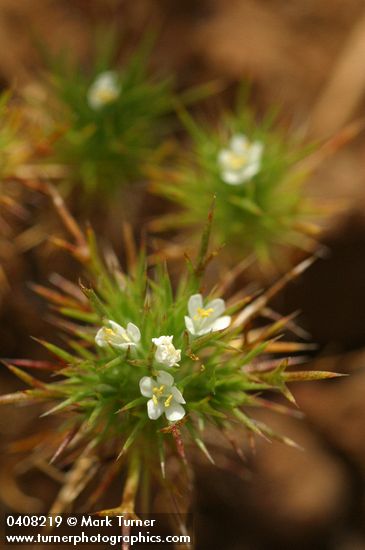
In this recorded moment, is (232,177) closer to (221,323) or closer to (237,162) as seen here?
(237,162)

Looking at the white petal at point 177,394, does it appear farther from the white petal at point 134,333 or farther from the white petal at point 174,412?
the white petal at point 134,333

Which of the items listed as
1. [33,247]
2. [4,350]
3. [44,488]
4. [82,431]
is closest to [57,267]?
[33,247]

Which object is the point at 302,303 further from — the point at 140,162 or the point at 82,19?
the point at 82,19

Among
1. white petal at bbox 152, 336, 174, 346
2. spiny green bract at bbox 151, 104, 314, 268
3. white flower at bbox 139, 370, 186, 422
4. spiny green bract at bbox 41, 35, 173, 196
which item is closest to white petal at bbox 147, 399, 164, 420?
white flower at bbox 139, 370, 186, 422

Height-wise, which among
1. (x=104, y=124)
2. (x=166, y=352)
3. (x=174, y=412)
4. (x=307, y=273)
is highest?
(x=104, y=124)

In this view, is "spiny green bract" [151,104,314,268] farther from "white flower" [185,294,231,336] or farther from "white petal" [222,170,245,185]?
"white flower" [185,294,231,336]

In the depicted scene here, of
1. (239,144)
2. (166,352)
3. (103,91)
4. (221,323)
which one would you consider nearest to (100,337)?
(166,352)
